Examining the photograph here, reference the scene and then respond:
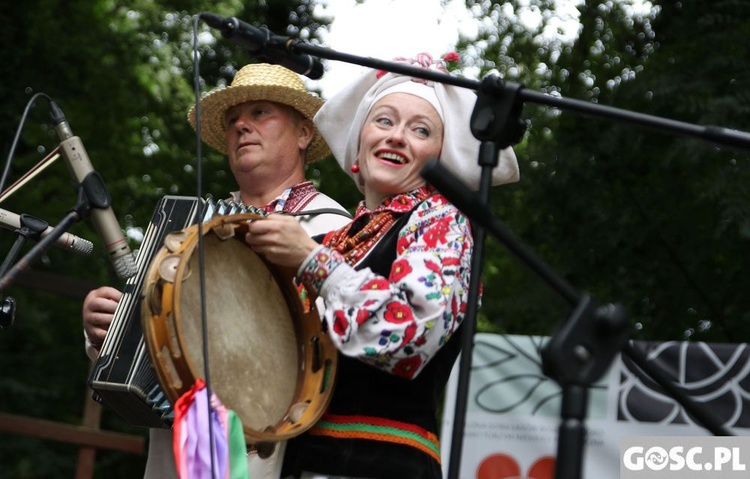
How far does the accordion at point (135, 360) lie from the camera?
3023 millimetres

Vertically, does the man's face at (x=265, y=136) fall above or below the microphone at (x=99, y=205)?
above

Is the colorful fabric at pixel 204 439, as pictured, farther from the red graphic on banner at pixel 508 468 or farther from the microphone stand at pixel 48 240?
the red graphic on banner at pixel 508 468

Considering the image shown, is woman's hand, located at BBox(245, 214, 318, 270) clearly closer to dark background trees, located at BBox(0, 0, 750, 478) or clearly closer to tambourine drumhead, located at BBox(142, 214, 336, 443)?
tambourine drumhead, located at BBox(142, 214, 336, 443)

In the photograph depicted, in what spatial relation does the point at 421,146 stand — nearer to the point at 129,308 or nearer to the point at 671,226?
the point at 129,308

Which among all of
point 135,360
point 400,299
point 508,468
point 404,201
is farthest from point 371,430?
point 508,468

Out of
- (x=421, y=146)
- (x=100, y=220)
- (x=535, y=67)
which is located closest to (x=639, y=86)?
(x=535, y=67)

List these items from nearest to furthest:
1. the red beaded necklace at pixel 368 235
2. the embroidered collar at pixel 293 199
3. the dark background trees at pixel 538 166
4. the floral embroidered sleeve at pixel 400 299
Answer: the floral embroidered sleeve at pixel 400 299, the red beaded necklace at pixel 368 235, the embroidered collar at pixel 293 199, the dark background trees at pixel 538 166

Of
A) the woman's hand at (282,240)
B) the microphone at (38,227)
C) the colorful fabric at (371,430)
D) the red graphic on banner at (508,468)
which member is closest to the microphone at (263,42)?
the woman's hand at (282,240)

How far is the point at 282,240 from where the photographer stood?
2734 millimetres

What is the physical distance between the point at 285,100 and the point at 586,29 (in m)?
4.32

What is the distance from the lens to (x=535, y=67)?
873 cm

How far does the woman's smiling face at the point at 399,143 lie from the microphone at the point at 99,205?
64 cm

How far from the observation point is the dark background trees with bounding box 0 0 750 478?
22.4 feet

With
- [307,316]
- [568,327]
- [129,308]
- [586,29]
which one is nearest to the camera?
[568,327]
